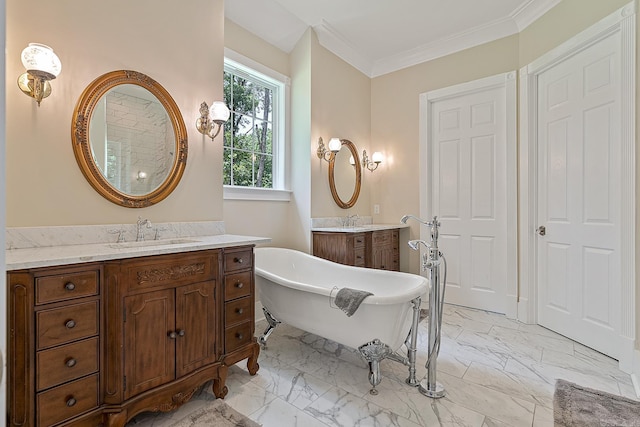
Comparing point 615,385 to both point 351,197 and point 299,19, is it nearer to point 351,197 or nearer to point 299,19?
point 351,197

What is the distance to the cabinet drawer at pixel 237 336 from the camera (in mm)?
1936

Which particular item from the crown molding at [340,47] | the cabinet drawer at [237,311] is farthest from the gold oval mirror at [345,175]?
the cabinet drawer at [237,311]

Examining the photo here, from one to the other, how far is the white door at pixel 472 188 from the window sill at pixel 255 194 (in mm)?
1799

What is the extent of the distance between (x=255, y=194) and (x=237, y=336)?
151cm

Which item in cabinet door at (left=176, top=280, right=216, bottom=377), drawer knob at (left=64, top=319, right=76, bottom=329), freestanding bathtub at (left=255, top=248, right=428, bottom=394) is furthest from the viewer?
freestanding bathtub at (left=255, top=248, right=428, bottom=394)

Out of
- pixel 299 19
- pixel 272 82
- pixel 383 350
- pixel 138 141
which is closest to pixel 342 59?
pixel 299 19

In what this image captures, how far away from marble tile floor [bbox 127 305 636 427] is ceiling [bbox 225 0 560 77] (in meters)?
3.00

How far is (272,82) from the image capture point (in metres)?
3.40

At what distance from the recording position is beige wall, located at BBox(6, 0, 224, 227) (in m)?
1.59

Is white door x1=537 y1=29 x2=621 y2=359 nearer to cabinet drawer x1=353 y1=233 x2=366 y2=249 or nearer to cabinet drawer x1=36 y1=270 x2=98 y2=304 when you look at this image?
cabinet drawer x1=353 y1=233 x2=366 y2=249

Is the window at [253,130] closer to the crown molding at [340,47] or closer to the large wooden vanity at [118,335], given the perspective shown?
the crown molding at [340,47]

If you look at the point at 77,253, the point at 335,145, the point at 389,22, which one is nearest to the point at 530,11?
the point at 389,22

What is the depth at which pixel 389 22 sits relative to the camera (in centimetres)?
332

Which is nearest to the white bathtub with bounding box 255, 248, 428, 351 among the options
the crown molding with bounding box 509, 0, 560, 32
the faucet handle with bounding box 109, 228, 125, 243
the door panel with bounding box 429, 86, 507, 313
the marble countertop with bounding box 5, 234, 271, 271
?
the marble countertop with bounding box 5, 234, 271, 271
